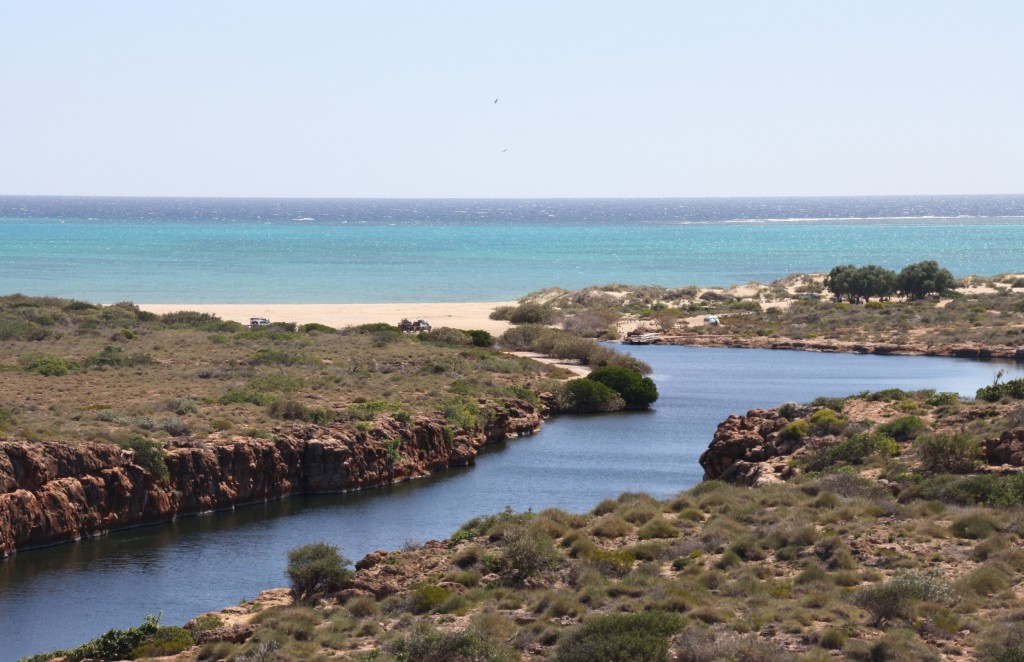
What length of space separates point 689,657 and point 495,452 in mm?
34314

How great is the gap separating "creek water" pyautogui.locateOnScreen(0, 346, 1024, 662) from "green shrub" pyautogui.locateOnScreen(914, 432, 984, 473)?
10494 millimetres

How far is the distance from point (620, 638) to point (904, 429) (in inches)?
926

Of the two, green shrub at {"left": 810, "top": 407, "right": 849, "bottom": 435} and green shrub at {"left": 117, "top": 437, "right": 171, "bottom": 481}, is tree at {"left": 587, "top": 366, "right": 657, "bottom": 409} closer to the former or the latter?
green shrub at {"left": 810, "top": 407, "right": 849, "bottom": 435}

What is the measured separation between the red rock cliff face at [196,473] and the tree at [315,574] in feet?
39.8

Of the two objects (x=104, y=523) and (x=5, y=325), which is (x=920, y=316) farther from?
(x=104, y=523)

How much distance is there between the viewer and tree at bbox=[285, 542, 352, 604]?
3002 cm

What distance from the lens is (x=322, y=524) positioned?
4203 cm

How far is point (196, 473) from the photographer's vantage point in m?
43.6

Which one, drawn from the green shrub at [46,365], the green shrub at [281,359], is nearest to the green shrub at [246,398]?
the green shrub at [46,365]

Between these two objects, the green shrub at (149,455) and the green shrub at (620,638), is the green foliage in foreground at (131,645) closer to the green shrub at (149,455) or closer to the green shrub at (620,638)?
the green shrub at (620,638)

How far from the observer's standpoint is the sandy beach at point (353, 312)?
10412 cm

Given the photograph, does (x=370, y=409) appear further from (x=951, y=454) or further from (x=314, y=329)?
(x=314, y=329)

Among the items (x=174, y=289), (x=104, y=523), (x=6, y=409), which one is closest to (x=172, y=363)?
(x=6, y=409)

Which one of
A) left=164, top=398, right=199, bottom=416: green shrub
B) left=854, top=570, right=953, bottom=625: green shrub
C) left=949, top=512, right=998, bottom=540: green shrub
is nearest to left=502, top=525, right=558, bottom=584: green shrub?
left=854, top=570, right=953, bottom=625: green shrub
